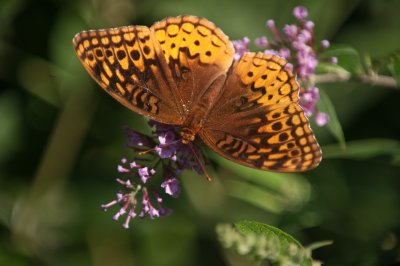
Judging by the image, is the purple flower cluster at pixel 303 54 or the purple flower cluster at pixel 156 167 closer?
the purple flower cluster at pixel 156 167

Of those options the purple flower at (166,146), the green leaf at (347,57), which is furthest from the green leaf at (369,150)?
the purple flower at (166,146)

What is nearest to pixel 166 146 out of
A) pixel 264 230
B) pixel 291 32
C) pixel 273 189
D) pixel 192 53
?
pixel 192 53

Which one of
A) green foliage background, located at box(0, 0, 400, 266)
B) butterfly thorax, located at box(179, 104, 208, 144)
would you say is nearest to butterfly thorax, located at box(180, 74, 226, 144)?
butterfly thorax, located at box(179, 104, 208, 144)

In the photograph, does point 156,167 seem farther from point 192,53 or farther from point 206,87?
point 192,53

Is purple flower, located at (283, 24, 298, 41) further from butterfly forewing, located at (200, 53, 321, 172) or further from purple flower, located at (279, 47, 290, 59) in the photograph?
butterfly forewing, located at (200, 53, 321, 172)

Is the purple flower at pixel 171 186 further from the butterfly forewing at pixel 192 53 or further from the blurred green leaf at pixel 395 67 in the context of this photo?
the blurred green leaf at pixel 395 67

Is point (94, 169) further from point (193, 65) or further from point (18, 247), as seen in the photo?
point (193, 65)

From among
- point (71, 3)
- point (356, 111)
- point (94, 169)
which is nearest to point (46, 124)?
point (94, 169)
